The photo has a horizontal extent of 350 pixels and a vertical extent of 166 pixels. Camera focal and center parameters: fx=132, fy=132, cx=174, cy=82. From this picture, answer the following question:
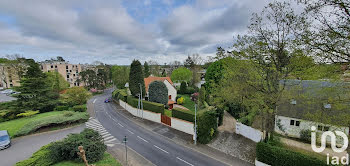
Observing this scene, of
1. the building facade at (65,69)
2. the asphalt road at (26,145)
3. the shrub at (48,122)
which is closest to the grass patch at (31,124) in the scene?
the shrub at (48,122)

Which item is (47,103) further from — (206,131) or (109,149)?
(206,131)

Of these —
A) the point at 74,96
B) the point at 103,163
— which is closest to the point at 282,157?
the point at 103,163

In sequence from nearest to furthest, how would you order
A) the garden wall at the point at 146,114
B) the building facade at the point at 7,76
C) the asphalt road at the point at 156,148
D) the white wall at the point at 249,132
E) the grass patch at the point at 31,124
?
the asphalt road at the point at 156,148
the white wall at the point at 249,132
the grass patch at the point at 31,124
the garden wall at the point at 146,114
the building facade at the point at 7,76

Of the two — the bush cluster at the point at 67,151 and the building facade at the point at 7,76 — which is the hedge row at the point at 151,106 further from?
the building facade at the point at 7,76

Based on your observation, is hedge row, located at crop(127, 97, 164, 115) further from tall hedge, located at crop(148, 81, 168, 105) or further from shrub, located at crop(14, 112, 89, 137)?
shrub, located at crop(14, 112, 89, 137)

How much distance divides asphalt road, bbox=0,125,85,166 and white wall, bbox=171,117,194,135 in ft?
40.2

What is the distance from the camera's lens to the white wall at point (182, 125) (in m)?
15.5

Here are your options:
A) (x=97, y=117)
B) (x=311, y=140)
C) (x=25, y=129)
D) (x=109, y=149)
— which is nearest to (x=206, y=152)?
(x=109, y=149)

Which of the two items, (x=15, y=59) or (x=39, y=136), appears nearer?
(x=39, y=136)

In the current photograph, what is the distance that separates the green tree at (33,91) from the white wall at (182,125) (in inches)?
831

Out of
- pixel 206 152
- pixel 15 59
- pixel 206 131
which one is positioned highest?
pixel 15 59

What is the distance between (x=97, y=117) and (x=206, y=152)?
60.5 feet

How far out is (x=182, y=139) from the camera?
47.8ft

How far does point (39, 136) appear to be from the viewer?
15.0 metres
